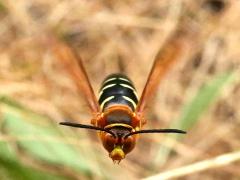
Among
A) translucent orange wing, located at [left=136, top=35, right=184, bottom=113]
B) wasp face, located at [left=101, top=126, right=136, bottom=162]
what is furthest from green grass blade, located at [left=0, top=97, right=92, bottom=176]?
wasp face, located at [left=101, top=126, right=136, bottom=162]

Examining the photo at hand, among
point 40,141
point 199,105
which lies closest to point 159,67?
point 40,141

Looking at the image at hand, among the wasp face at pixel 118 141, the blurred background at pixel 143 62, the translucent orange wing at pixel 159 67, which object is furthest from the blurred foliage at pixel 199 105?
the wasp face at pixel 118 141

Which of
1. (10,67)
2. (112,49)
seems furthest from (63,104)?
(112,49)

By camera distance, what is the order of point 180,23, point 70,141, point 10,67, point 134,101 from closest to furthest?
1. point 134,101
2. point 70,141
3. point 10,67
4. point 180,23

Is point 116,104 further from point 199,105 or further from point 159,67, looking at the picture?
point 199,105

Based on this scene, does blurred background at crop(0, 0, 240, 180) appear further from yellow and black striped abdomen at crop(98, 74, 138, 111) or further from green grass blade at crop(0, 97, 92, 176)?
yellow and black striped abdomen at crop(98, 74, 138, 111)

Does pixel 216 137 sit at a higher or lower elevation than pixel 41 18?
lower

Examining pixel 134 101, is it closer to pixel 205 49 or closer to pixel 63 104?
pixel 63 104
